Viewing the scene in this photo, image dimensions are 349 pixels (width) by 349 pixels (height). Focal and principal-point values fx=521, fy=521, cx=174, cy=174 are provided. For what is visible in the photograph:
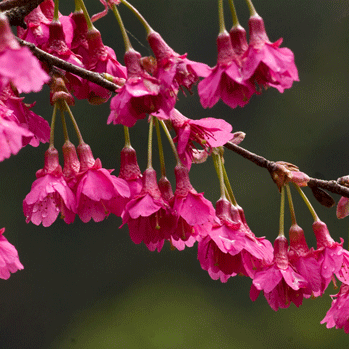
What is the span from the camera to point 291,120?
6680mm

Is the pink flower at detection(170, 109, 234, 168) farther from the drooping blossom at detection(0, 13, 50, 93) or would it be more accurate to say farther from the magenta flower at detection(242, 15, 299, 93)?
the drooping blossom at detection(0, 13, 50, 93)

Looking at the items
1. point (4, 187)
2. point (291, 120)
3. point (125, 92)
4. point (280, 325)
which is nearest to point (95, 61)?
point (125, 92)

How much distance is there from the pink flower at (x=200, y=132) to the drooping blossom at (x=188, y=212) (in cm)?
4

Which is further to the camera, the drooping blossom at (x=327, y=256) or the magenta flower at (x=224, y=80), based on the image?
the drooping blossom at (x=327, y=256)

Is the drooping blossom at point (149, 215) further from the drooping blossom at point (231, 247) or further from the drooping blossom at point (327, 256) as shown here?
the drooping blossom at point (327, 256)

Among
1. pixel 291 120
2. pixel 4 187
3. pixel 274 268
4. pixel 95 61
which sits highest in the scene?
pixel 95 61

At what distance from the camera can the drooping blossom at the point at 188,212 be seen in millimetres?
558

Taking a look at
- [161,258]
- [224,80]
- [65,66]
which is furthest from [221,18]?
[161,258]

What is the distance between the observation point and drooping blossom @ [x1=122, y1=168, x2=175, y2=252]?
1.84 ft

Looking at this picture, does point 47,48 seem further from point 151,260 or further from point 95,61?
point 151,260

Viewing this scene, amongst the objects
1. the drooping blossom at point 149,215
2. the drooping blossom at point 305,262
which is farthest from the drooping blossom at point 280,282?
the drooping blossom at point 149,215

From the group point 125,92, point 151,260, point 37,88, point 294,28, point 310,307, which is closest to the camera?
point 37,88

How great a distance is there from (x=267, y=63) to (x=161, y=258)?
541cm

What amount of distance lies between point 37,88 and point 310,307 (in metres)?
5.55
